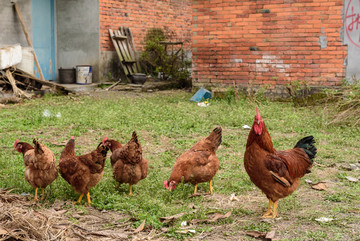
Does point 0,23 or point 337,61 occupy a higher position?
point 0,23

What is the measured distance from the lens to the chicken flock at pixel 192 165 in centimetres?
421

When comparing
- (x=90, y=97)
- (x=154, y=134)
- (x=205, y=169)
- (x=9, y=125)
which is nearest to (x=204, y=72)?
(x=90, y=97)

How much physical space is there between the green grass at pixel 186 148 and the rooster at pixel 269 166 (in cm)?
31

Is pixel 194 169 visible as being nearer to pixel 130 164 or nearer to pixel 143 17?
pixel 130 164

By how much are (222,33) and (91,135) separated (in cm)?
612

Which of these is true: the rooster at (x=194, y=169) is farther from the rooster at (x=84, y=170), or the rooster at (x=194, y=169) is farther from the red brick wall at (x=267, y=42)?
the red brick wall at (x=267, y=42)

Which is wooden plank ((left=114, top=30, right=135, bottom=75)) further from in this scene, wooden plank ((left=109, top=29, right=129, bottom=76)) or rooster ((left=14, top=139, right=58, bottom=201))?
rooster ((left=14, top=139, right=58, bottom=201))

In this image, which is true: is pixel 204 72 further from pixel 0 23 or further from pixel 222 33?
pixel 0 23

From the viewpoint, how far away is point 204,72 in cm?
1280

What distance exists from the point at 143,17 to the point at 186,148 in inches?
420

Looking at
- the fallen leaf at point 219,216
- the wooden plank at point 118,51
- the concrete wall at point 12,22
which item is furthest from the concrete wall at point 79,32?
the fallen leaf at point 219,216

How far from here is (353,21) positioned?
35.7ft

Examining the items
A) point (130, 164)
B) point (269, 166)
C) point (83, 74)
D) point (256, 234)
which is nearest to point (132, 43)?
point (83, 74)

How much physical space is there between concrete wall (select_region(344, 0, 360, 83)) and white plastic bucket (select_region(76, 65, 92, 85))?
26.2 feet
